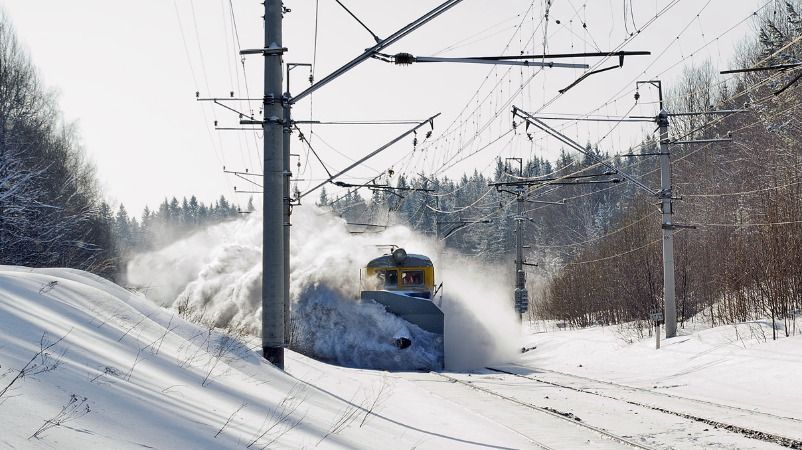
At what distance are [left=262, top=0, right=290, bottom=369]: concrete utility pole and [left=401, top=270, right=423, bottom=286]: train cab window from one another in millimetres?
15340

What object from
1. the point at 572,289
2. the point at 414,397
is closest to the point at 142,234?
the point at 572,289

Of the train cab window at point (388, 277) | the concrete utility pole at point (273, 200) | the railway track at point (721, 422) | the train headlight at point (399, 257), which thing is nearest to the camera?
the railway track at point (721, 422)

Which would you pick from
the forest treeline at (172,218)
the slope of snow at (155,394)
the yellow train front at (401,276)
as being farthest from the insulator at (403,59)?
the forest treeline at (172,218)

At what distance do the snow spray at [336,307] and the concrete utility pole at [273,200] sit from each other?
11708mm

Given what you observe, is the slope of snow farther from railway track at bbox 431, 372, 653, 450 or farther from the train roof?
the train roof

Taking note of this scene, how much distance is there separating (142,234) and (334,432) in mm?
172774

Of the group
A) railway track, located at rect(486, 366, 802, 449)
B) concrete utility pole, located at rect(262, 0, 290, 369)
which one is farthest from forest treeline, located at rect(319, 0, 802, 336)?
concrete utility pole, located at rect(262, 0, 290, 369)

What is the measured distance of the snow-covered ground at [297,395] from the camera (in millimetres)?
5668

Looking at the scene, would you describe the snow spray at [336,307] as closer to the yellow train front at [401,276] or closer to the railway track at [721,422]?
the yellow train front at [401,276]

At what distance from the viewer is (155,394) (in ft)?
22.4

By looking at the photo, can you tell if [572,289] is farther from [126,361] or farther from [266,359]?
[126,361]

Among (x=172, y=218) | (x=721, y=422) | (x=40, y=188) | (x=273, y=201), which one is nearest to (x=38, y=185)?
(x=40, y=188)

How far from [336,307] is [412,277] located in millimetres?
3252

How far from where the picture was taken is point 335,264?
30422 mm
